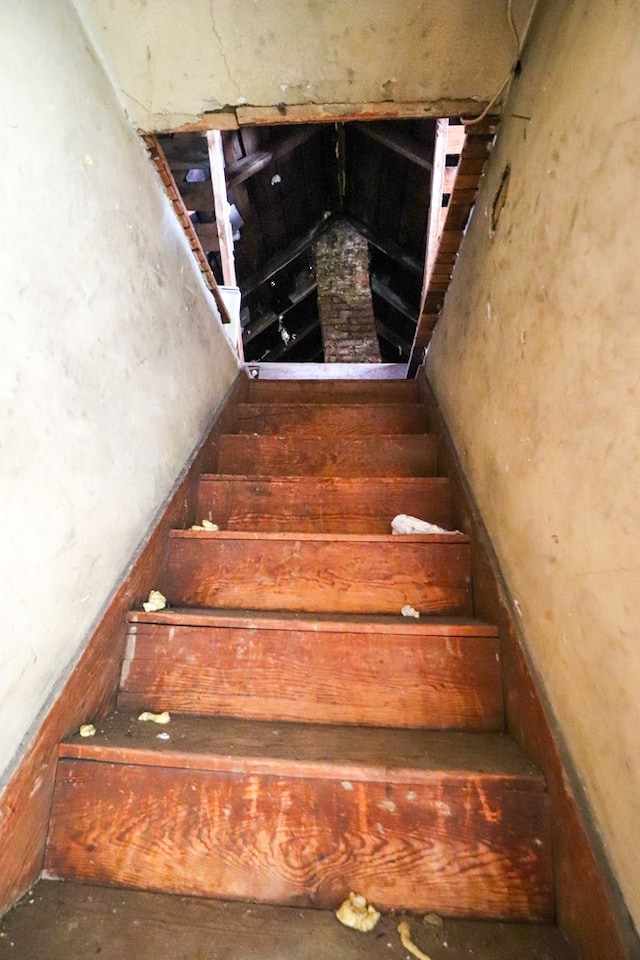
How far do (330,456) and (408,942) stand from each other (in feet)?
4.76

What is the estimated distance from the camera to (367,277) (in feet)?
18.2

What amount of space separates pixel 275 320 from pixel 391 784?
20.8 feet

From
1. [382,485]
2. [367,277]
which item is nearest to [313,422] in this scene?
[382,485]

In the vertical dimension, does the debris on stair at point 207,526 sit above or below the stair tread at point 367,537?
above

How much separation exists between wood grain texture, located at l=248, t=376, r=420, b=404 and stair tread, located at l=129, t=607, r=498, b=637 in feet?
5.25

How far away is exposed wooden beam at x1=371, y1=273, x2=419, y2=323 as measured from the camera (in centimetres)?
605

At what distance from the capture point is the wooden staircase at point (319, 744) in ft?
2.66

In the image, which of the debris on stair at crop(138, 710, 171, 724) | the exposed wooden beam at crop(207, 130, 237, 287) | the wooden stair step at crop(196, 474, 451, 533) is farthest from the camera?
the exposed wooden beam at crop(207, 130, 237, 287)

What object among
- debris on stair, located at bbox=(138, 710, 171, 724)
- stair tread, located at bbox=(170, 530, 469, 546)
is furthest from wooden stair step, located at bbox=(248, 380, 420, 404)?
debris on stair, located at bbox=(138, 710, 171, 724)

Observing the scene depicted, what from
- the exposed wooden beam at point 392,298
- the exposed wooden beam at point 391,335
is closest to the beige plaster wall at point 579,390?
the exposed wooden beam at point 392,298

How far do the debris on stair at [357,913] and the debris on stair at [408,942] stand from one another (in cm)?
4

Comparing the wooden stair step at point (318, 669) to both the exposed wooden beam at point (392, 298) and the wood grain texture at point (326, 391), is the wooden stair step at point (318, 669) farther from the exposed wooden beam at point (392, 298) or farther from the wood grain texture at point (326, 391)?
the exposed wooden beam at point (392, 298)

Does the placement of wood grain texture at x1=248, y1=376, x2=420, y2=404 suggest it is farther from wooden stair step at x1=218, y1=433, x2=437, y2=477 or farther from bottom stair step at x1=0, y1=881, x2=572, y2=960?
bottom stair step at x1=0, y1=881, x2=572, y2=960

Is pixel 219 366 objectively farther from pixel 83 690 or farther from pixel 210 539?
pixel 83 690
